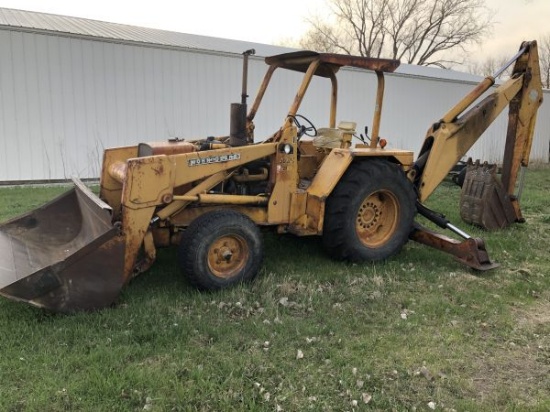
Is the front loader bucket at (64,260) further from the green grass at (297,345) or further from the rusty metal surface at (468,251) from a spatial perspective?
the rusty metal surface at (468,251)

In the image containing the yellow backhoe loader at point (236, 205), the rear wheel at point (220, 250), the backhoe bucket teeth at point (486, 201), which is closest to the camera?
the yellow backhoe loader at point (236, 205)

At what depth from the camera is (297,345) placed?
11.7ft

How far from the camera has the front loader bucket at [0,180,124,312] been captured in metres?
3.57

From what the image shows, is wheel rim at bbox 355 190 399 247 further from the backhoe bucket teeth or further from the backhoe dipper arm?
the backhoe bucket teeth

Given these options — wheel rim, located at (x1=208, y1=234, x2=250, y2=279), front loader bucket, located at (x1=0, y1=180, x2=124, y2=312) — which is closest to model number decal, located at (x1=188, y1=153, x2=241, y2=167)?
wheel rim, located at (x1=208, y1=234, x2=250, y2=279)

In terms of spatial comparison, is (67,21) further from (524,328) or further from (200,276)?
(524,328)

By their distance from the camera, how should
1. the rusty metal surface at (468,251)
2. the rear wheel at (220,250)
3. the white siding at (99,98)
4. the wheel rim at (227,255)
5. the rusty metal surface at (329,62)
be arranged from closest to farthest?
the rear wheel at (220,250), the wheel rim at (227,255), the rusty metal surface at (329,62), the rusty metal surface at (468,251), the white siding at (99,98)

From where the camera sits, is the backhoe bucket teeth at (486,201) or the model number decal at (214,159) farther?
the backhoe bucket teeth at (486,201)

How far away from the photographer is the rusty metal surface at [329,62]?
507 centimetres

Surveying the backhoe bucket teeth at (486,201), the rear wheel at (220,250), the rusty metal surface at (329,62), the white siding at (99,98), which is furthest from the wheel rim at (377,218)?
the white siding at (99,98)

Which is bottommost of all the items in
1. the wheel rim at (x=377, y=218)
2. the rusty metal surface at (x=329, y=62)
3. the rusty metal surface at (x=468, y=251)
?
the rusty metal surface at (x=468, y=251)

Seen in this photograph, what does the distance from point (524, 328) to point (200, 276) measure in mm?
2667

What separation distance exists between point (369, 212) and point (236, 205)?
1609mm

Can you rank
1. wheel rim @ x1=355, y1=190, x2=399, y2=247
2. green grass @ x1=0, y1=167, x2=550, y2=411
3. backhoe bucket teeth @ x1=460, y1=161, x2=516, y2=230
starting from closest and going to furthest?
green grass @ x1=0, y1=167, x2=550, y2=411 < wheel rim @ x1=355, y1=190, x2=399, y2=247 < backhoe bucket teeth @ x1=460, y1=161, x2=516, y2=230
